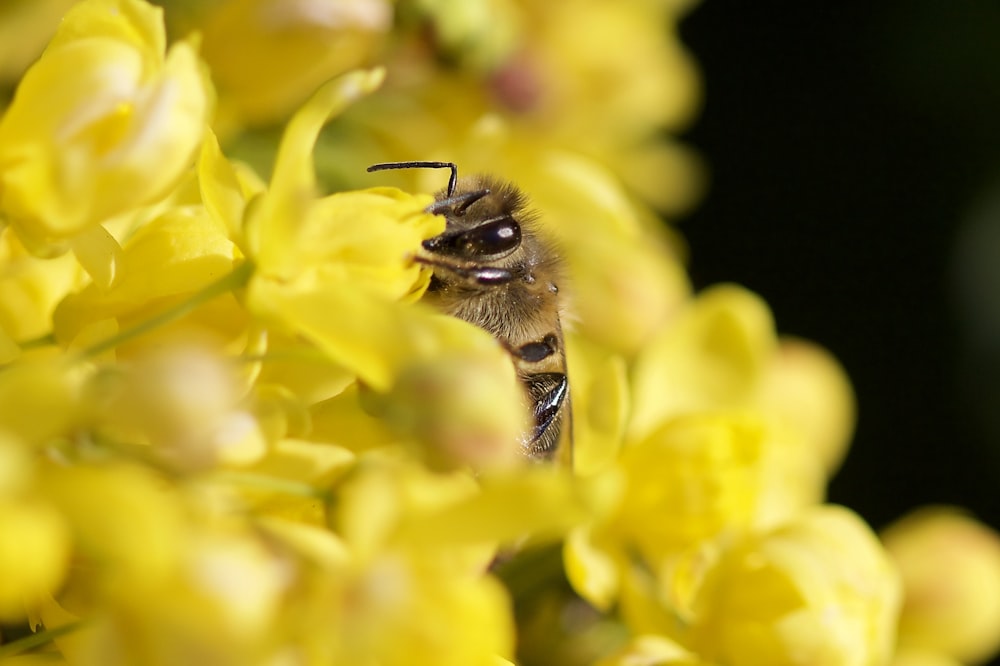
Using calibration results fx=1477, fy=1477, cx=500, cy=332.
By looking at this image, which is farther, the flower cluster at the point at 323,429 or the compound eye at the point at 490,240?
the compound eye at the point at 490,240

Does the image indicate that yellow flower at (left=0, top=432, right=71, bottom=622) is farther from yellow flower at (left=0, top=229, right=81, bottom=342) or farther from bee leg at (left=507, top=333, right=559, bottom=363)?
bee leg at (left=507, top=333, right=559, bottom=363)

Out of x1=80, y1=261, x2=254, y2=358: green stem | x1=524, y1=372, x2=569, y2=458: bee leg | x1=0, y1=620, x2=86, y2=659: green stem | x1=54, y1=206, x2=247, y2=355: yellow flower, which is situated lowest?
x1=524, y1=372, x2=569, y2=458: bee leg

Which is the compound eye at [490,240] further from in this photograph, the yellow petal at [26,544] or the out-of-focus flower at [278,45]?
the yellow petal at [26,544]

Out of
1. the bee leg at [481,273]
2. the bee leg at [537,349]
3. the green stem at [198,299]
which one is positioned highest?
the green stem at [198,299]

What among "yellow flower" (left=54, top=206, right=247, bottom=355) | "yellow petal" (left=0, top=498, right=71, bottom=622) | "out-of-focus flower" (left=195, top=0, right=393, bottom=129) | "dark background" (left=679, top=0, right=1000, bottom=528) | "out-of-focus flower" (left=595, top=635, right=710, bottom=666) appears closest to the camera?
"yellow petal" (left=0, top=498, right=71, bottom=622)

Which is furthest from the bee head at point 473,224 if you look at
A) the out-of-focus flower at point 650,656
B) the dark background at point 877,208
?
the dark background at point 877,208

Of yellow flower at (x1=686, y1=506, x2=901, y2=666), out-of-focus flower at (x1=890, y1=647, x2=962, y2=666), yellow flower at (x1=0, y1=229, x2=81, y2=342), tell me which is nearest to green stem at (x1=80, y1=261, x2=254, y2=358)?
yellow flower at (x1=0, y1=229, x2=81, y2=342)

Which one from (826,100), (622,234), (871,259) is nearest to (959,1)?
(826,100)

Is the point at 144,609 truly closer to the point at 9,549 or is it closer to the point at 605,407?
the point at 9,549
